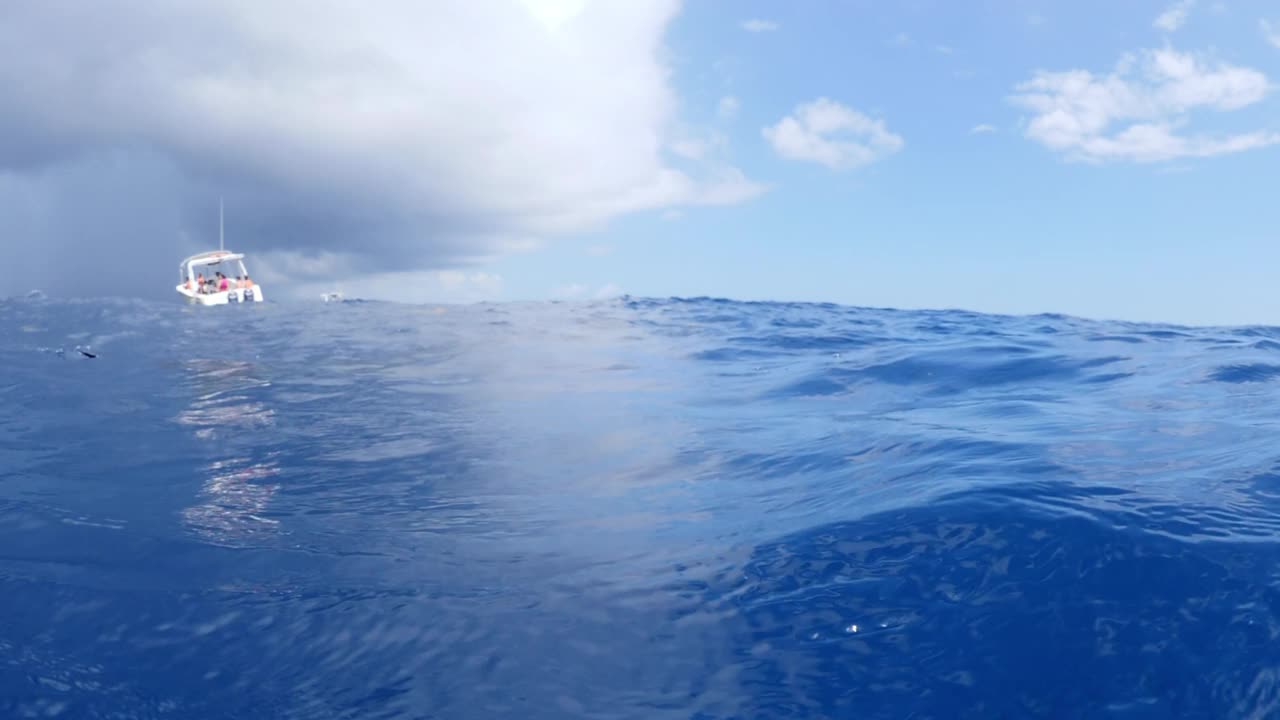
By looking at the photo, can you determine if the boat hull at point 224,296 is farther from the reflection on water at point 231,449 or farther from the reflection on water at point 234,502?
the reflection on water at point 234,502

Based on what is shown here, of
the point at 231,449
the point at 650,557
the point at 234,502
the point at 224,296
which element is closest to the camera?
the point at 650,557

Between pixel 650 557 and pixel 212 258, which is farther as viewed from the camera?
pixel 212 258

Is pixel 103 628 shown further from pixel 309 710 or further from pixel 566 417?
pixel 566 417

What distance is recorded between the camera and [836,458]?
7.88 m

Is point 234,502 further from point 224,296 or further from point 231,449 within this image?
point 224,296

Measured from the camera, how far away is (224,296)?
43031 mm

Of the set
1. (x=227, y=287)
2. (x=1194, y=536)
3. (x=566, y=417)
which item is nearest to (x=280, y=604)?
(x=1194, y=536)

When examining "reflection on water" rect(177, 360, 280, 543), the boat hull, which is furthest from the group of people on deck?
"reflection on water" rect(177, 360, 280, 543)

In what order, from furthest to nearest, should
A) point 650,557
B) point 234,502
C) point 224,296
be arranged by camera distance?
point 224,296 < point 234,502 < point 650,557

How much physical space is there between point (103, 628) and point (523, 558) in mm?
2601

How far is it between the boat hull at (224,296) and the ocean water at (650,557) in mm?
34383

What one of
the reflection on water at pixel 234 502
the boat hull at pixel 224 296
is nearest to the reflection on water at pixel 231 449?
the reflection on water at pixel 234 502

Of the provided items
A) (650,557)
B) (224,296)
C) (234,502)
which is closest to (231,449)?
(234,502)

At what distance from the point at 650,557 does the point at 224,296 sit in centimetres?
4449
